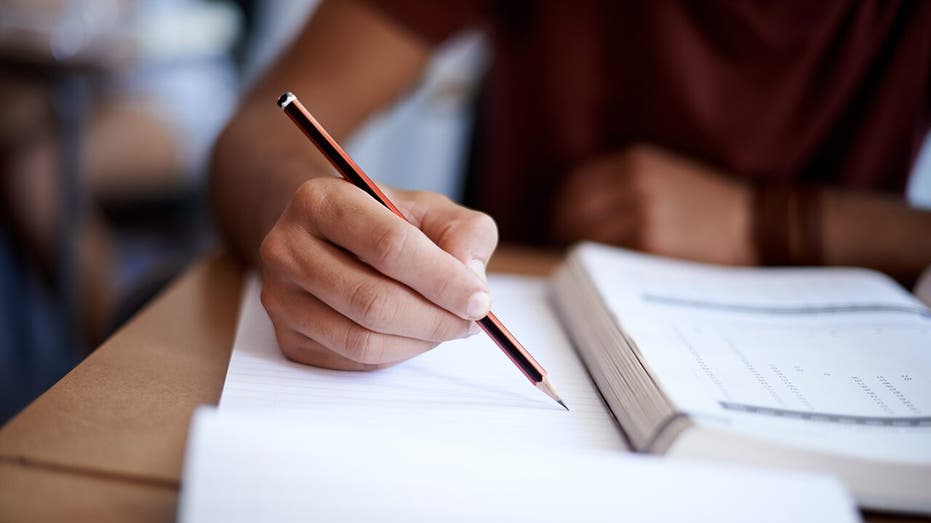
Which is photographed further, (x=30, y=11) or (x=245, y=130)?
(x=30, y=11)

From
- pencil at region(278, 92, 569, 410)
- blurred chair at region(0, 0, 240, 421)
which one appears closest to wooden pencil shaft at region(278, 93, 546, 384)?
pencil at region(278, 92, 569, 410)

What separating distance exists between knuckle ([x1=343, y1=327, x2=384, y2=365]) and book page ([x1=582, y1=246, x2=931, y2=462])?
0.14 meters

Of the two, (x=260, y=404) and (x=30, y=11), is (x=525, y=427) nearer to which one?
(x=260, y=404)

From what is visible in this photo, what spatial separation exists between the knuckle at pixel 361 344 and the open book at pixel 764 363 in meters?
0.13

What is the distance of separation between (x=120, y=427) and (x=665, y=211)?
50cm

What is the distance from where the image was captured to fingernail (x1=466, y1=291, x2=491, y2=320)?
38cm

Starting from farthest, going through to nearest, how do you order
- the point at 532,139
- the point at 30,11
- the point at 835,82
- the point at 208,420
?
the point at 30,11
the point at 532,139
the point at 835,82
the point at 208,420

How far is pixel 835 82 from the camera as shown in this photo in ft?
2.58

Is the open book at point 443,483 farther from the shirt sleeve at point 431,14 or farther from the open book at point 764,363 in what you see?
the shirt sleeve at point 431,14

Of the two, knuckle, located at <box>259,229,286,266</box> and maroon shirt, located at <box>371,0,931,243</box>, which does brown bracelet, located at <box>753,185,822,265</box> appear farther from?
knuckle, located at <box>259,229,286,266</box>

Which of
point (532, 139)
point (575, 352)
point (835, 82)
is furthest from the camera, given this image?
point (532, 139)

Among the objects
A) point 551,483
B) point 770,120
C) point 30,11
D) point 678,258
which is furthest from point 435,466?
point 30,11

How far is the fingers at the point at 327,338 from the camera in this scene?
1.33 feet

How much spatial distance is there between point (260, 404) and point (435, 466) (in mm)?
120
